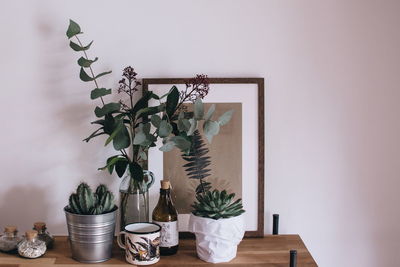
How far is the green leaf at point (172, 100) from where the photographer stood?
122 cm

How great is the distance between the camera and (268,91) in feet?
4.56

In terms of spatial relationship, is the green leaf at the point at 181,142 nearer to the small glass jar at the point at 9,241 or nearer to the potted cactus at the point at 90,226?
the potted cactus at the point at 90,226

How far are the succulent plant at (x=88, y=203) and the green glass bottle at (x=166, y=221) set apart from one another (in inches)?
5.4

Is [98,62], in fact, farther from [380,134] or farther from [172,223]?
[380,134]

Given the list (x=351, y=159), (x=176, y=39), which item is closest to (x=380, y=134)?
(x=351, y=159)

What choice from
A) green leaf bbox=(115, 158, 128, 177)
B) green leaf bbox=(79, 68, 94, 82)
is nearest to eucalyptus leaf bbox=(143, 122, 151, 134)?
green leaf bbox=(115, 158, 128, 177)

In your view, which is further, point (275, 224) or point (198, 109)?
point (275, 224)

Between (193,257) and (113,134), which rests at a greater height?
(113,134)

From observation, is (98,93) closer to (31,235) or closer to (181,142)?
(181,142)

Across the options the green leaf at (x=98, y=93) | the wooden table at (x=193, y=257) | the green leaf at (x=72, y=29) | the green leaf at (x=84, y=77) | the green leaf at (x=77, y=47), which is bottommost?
the wooden table at (x=193, y=257)

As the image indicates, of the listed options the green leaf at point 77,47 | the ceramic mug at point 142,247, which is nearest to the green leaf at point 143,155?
the ceramic mug at point 142,247

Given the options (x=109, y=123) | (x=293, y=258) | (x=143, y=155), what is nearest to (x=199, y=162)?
(x=143, y=155)

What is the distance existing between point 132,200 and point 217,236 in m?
0.28

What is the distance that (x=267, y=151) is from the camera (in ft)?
4.61
